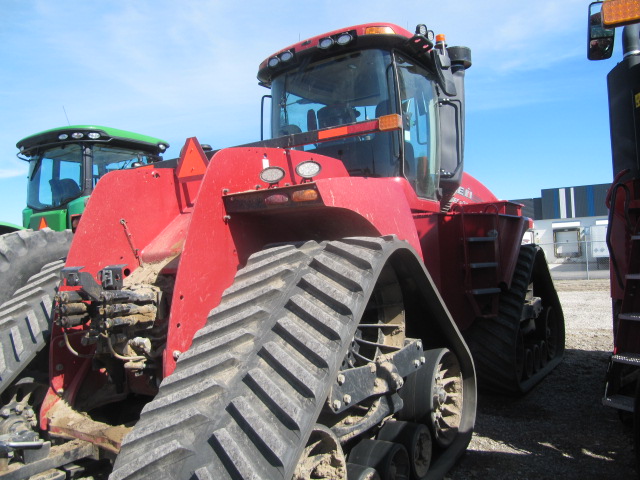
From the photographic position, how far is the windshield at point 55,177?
25.9 feet

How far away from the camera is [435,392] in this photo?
132 inches

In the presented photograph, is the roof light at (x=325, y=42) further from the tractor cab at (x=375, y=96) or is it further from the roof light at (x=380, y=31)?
the roof light at (x=380, y=31)

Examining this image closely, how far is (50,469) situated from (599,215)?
33526 millimetres

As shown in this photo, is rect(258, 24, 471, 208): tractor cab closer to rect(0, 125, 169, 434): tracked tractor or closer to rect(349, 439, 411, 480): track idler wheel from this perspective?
rect(0, 125, 169, 434): tracked tractor

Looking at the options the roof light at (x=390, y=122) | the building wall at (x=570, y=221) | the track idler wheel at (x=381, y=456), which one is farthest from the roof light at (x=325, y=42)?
the building wall at (x=570, y=221)

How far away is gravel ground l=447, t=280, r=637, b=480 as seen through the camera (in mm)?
3689

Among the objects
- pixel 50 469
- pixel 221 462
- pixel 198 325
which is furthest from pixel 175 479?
pixel 50 469

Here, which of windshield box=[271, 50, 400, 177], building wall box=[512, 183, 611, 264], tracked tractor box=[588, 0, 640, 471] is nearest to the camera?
tracked tractor box=[588, 0, 640, 471]

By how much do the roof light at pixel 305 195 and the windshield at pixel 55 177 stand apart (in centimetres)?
600

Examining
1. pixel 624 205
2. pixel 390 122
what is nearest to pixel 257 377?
pixel 390 122

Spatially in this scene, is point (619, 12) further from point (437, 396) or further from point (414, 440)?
point (414, 440)

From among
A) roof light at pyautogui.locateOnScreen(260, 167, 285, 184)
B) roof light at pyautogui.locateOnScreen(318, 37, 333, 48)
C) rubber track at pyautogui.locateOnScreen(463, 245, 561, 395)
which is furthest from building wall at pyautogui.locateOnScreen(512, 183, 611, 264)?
roof light at pyautogui.locateOnScreen(260, 167, 285, 184)

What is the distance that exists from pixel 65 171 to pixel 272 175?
6.15m

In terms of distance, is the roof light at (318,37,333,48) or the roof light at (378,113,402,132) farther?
the roof light at (318,37,333,48)
